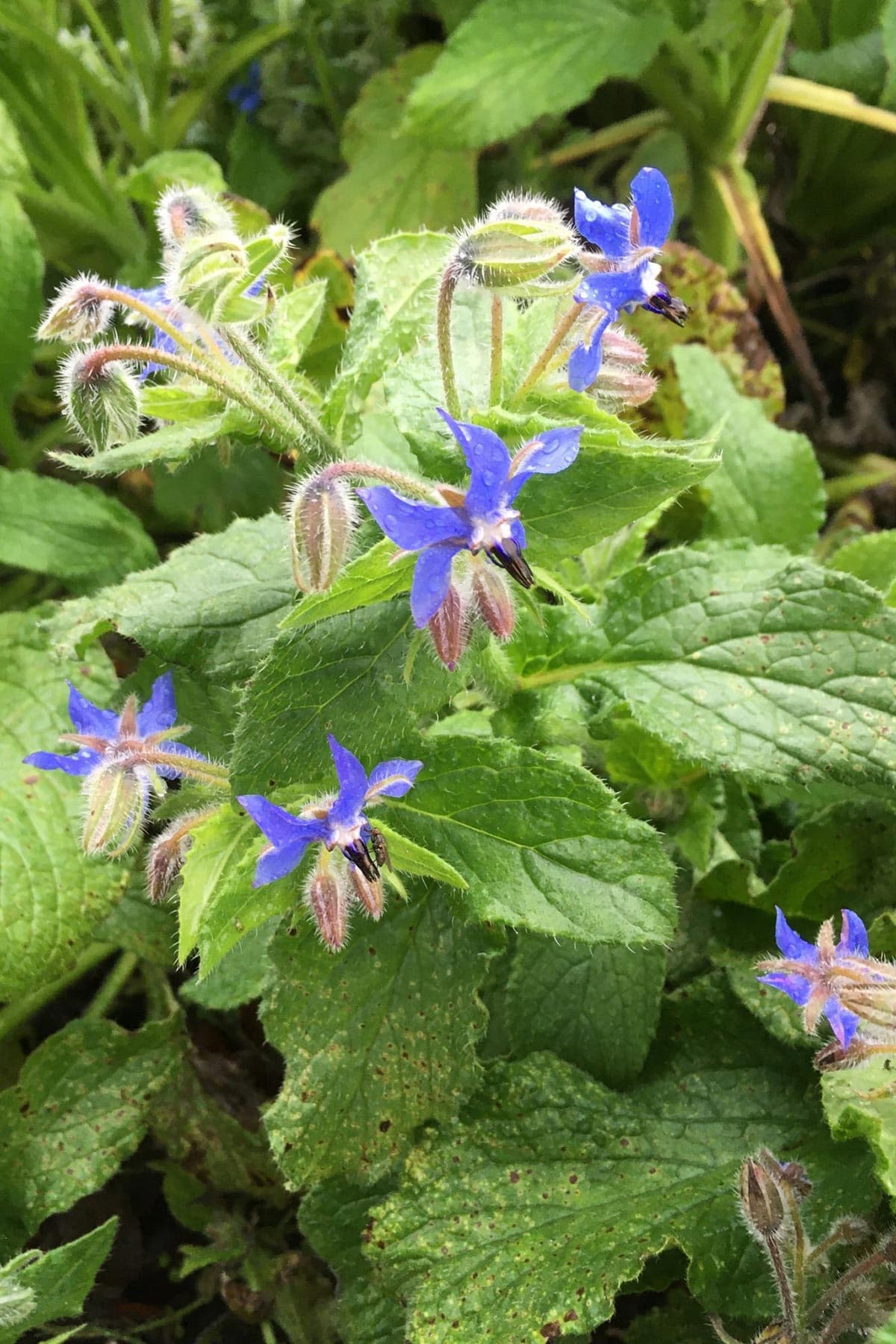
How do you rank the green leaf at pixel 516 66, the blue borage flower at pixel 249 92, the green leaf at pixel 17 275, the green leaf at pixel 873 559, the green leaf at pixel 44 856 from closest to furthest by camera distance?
the green leaf at pixel 44 856, the green leaf at pixel 873 559, the green leaf at pixel 17 275, the green leaf at pixel 516 66, the blue borage flower at pixel 249 92

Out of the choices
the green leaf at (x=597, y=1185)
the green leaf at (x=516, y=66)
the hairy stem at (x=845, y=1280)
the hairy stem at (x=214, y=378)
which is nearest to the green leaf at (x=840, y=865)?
the green leaf at (x=597, y=1185)

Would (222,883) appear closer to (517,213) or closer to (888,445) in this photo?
(517,213)

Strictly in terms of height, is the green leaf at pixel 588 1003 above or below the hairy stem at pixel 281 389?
below

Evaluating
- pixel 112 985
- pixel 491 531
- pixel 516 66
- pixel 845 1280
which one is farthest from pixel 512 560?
pixel 516 66

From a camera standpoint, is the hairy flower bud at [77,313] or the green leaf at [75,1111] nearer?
the hairy flower bud at [77,313]

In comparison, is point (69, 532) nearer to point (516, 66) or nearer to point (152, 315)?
point (152, 315)

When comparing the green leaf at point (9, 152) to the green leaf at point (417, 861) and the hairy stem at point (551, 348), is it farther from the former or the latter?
the green leaf at point (417, 861)

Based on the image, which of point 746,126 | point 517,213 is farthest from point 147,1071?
point 746,126
